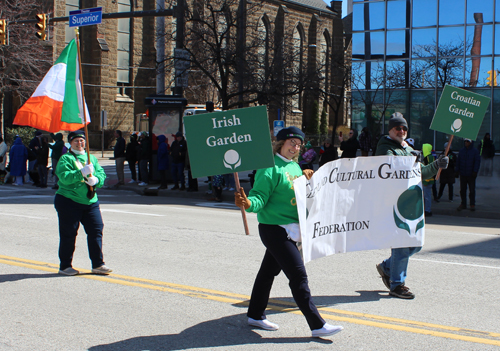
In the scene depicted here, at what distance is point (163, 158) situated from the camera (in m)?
Result: 19.7

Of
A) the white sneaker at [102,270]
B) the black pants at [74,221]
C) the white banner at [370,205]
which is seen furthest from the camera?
the white sneaker at [102,270]

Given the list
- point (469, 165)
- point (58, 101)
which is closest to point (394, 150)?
point (58, 101)

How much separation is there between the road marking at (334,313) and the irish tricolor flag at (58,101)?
1.84m

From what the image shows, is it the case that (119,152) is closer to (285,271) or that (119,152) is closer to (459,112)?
(459,112)

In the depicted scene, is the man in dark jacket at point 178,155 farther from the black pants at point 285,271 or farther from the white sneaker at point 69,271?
the black pants at point 285,271

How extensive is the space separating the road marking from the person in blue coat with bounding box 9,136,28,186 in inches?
555

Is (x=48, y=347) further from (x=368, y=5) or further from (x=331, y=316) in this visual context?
(x=368, y=5)

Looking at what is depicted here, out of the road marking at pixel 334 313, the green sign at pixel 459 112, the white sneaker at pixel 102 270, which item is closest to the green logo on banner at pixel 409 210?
the road marking at pixel 334 313

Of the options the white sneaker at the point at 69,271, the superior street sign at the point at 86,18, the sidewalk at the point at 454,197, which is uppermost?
the superior street sign at the point at 86,18

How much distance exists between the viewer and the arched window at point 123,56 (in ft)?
150

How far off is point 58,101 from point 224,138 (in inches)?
124

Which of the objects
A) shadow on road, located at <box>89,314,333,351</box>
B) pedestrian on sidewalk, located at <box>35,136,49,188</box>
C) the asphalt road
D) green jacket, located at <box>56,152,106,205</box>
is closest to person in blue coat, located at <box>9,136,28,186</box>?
pedestrian on sidewalk, located at <box>35,136,49,188</box>

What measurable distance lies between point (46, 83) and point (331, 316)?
14.0ft

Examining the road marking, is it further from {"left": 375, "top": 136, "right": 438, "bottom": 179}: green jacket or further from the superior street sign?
the superior street sign
